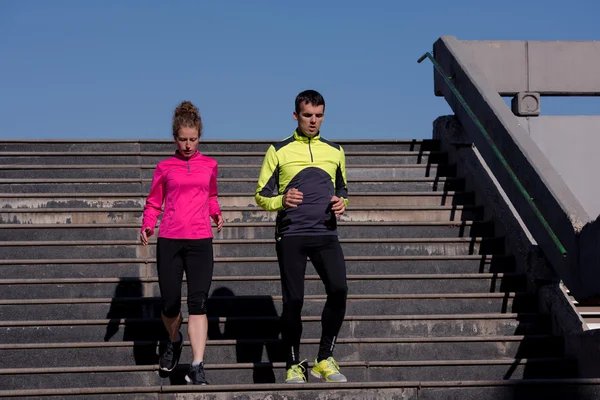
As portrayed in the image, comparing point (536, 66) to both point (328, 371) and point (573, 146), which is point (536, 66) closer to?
point (573, 146)

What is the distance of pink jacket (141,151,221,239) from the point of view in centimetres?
706

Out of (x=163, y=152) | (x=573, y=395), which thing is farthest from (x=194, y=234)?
(x=163, y=152)

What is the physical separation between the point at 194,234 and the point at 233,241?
2.23m

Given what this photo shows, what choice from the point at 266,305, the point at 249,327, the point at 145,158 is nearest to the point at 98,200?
the point at 145,158

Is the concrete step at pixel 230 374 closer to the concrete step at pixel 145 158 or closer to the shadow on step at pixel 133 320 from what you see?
the shadow on step at pixel 133 320

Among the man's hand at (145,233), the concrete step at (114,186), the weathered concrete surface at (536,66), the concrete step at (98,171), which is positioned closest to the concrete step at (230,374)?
the man's hand at (145,233)

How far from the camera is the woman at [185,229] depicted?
7.02 meters

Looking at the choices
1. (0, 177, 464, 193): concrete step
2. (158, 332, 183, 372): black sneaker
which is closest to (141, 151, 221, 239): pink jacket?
(158, 332, 183, 372): black sneaker

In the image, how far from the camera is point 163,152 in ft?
36.7

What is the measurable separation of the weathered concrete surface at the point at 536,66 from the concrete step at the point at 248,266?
10.0ft

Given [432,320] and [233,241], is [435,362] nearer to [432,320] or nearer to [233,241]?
[432,320]

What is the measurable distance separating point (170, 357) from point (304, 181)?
1.54 meters

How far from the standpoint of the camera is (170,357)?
727cm

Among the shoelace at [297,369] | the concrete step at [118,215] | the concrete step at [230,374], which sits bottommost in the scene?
the concrete step at [230,374]
